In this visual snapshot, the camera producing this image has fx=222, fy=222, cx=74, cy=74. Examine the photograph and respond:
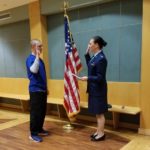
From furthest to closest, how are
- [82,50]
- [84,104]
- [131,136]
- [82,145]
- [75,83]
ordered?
[82,50] < [84,104] < [75,83] < [131,136] < [82,145]

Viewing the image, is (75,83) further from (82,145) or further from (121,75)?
(82,145)

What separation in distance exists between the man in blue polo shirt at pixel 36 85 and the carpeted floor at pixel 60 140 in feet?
0.64

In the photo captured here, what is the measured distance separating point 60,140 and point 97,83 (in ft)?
3.53

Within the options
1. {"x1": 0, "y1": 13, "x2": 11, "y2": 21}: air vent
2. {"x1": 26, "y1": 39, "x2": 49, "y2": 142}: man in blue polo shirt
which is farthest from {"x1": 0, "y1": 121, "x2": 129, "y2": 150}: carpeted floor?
{"x1": 0, "y1": 13, "x2": 11, "y2": 21}: air vent

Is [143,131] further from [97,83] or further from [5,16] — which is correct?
[5,16]

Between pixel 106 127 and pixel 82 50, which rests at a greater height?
pixel 82 50

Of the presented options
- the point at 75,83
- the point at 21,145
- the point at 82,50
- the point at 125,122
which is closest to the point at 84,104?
the point at 75,83

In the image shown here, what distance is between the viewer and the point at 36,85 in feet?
11.0

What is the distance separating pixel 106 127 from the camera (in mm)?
4012

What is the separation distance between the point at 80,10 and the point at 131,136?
255cm

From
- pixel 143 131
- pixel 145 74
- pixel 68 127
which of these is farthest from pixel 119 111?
pixel 68 127

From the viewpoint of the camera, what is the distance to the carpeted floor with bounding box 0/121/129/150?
3.19 meters

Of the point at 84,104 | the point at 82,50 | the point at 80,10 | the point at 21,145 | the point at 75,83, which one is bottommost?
the point at 21,145

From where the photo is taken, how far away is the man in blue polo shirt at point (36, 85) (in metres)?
3.28
